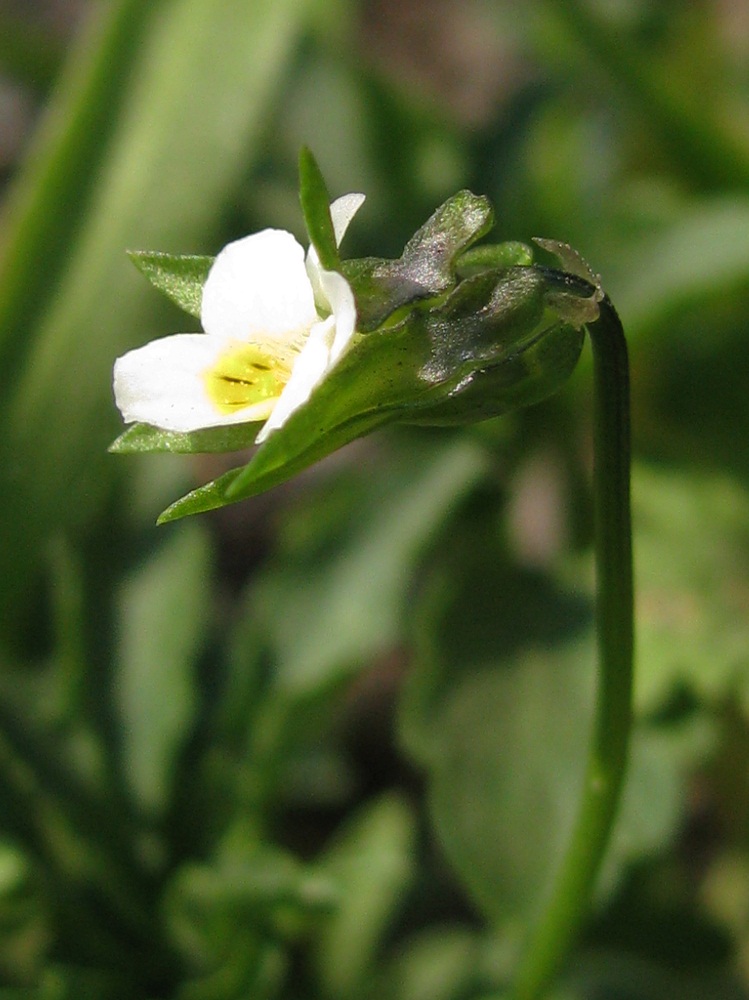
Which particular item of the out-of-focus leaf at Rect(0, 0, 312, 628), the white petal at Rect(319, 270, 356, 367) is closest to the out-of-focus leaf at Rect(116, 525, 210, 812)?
the out-of-focus leaf at Rect(0, 0, 312, 628)

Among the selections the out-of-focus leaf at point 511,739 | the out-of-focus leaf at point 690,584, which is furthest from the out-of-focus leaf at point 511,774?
the out-of-focus leaf at point 690,584

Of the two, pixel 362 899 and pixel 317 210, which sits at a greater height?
→ pixel 317 210

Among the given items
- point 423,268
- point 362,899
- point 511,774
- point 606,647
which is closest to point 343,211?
point 423,268

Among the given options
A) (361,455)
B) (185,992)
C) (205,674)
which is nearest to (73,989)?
(185,992)

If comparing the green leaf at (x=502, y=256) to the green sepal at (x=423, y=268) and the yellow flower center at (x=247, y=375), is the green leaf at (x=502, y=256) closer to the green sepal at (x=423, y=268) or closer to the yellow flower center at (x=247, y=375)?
the green sepal at (x=423, y=268)

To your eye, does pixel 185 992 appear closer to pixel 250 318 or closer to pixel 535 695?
pixel 535 695

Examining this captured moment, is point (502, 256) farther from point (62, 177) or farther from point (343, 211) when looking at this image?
point (62, 177)

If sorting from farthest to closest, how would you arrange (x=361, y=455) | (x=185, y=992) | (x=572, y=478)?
1. (x=361, y=455)
2. (x=572, y=478)
3. (x=185, y=992)
